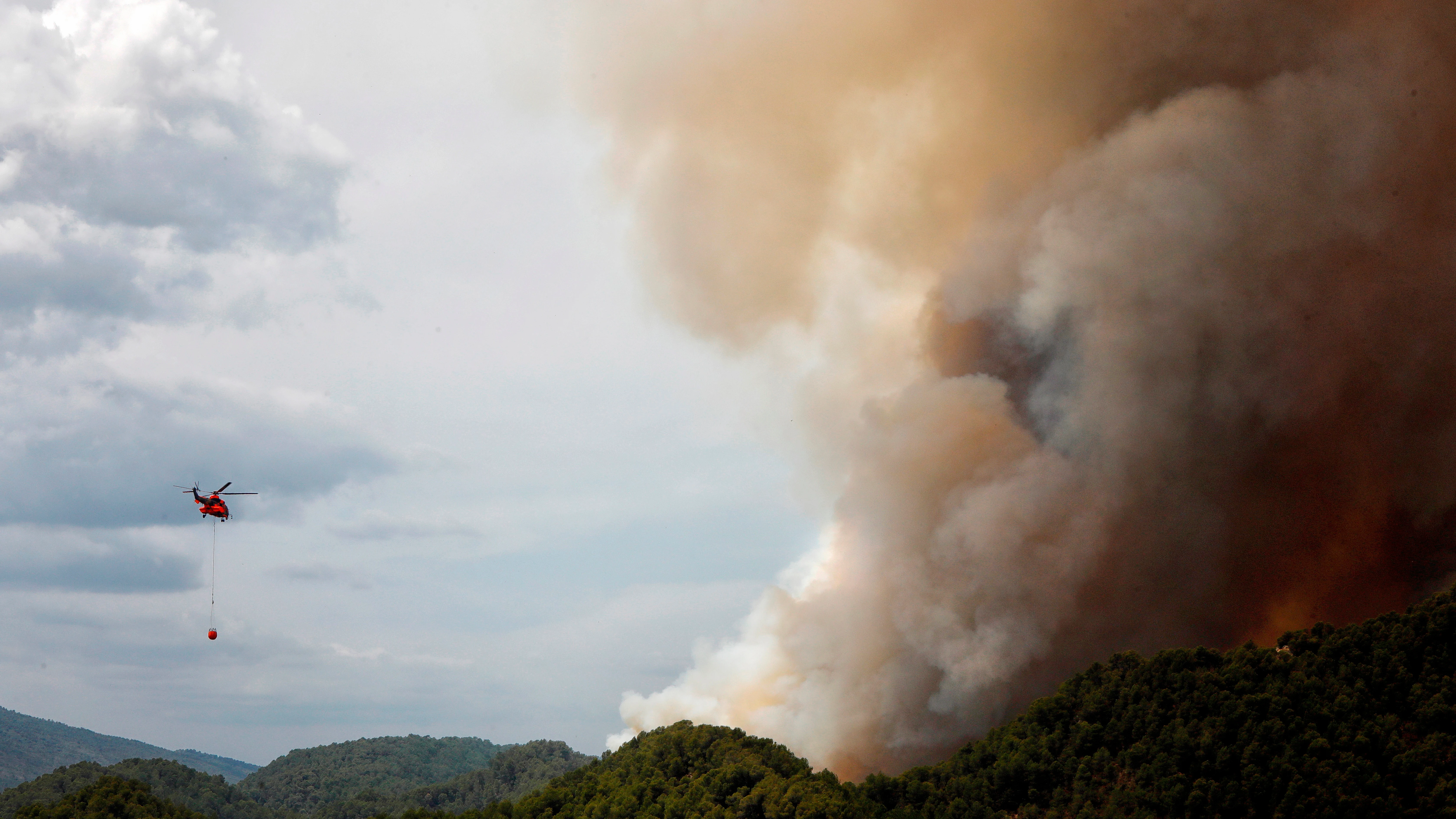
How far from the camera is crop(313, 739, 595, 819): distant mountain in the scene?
10219 centimetres

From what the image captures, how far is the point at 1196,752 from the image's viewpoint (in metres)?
38.8

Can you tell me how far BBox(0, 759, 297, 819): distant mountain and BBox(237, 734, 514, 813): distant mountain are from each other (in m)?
→ 10.2

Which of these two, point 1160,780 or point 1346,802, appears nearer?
point 1346,802

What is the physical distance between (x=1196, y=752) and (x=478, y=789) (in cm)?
8897

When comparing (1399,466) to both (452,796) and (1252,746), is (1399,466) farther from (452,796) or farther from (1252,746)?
(452,796)

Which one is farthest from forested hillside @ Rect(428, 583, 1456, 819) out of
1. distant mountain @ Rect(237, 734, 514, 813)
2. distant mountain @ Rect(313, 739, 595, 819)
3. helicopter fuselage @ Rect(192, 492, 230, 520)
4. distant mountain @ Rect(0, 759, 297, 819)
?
distant mountain @ Rect(237, 734, 514, 813)

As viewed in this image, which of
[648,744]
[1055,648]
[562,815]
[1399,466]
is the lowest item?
[562,815]

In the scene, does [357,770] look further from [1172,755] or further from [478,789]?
[1172,755]

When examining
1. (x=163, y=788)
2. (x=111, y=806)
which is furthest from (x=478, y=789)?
(x=111, y=806)

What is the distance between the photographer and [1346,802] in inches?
1400

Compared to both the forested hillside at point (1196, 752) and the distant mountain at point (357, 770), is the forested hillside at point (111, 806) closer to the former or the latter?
the forested hillside at point (1196, 752)

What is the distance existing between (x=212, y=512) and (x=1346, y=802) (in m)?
45.8

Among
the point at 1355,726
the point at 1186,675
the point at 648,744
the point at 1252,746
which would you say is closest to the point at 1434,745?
the point at 1355,726

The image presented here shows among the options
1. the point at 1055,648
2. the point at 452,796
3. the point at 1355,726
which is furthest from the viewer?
the point at 452,796
